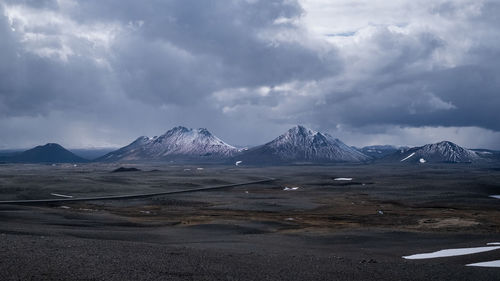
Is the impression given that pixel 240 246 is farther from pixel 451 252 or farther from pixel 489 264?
pixel 489 264

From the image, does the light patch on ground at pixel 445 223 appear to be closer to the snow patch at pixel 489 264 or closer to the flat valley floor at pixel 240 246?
the flat valley floor at pixel 240 246

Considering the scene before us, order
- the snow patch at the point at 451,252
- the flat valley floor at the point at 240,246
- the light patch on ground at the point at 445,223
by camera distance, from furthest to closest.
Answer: the light patch on ground at the point at 445,223 < the snow patch at the point at 451,252 < the flat valley floor at the point at 240,246

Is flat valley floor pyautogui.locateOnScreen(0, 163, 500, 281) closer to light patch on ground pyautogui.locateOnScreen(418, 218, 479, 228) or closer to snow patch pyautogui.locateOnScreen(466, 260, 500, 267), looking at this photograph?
light patch on ground pyautogui.locateOnScreen(418, 218, 479, 228)

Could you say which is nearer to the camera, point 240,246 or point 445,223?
point 240,246

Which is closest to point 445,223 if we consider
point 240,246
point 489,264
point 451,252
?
point 451,252

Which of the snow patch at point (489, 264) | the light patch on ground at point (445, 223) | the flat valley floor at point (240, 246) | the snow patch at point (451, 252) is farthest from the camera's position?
the light patch on ground at point (445, 223)

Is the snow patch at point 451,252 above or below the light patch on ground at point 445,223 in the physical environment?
above

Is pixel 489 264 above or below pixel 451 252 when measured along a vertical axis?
above

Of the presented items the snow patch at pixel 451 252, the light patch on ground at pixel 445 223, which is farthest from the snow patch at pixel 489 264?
the light patch on ground at pixel 445 223

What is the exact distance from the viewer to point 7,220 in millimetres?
46500

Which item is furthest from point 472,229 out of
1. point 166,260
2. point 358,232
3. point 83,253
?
point 83,253

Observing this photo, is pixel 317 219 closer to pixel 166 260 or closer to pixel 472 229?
pixel 472 229

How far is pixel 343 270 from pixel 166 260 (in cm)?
827

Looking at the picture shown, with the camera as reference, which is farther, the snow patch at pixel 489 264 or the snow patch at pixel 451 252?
the snow patch at pixel 451 252
